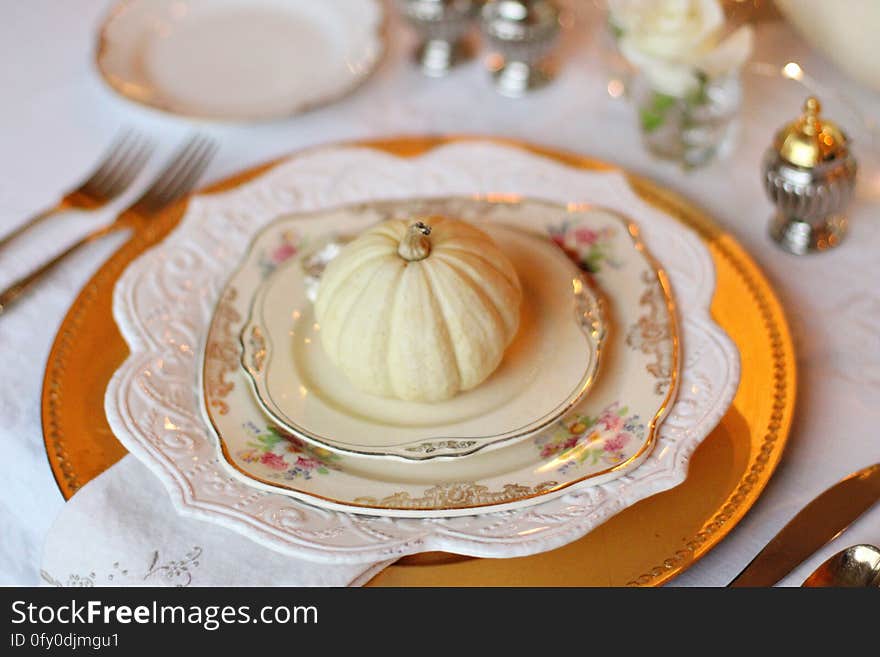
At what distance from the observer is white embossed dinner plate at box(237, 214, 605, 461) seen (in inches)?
28.3

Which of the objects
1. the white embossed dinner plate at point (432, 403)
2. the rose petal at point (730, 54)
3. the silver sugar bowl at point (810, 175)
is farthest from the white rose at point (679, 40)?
the white embossed dinner plate at point (432, 403)

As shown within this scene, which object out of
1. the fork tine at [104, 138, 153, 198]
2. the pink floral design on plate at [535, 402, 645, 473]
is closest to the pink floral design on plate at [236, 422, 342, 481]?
the pink floral design on plate at [535, 402, 645, 473]

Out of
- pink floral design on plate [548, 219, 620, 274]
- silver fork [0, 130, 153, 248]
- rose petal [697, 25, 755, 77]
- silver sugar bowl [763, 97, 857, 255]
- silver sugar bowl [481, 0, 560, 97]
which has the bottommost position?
silver fork [0, 130, 153, 248]

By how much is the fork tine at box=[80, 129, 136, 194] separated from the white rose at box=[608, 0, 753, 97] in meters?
0.55

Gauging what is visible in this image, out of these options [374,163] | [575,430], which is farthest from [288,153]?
[575,430]

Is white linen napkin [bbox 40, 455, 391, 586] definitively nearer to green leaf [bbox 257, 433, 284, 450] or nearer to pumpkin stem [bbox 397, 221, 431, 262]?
green leaf [bbox 257, 433, 284, 450]

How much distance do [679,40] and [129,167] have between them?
1.93 ft

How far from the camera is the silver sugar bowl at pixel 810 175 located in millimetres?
839

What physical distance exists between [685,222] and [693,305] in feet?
0.41

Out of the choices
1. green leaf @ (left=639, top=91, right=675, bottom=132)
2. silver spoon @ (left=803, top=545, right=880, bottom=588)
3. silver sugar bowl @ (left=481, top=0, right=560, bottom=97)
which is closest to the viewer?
silver spoon @ (left=803, top=545, right=880, bottom=588)

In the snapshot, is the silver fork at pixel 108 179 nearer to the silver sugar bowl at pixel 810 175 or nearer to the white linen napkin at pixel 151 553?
the white linen napkin at pixel 151 553

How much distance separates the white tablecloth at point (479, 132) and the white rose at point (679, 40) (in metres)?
0.12

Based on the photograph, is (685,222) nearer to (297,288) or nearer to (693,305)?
(693,305)

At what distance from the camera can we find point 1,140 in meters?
1.08
